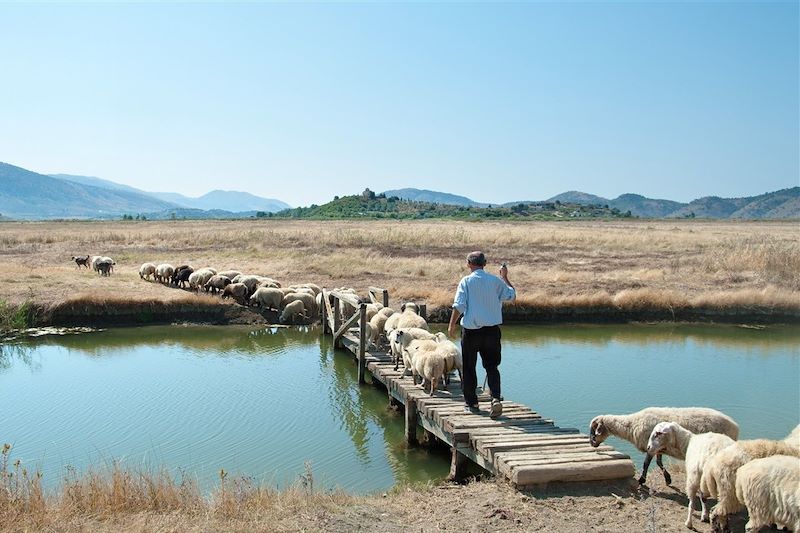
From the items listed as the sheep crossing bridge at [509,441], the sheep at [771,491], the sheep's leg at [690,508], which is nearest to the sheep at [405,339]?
the sheep crossing bridge at [509,441]

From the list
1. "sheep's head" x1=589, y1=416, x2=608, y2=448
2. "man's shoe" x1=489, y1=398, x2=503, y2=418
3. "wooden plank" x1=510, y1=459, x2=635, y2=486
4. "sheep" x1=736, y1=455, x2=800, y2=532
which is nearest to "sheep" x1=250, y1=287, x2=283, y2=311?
"man's shoe" x1=489, y1=398, x2=503, y2=418

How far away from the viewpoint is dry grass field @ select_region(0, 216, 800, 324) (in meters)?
22.7

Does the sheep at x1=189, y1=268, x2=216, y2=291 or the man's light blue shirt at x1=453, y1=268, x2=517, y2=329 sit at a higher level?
the man's light blue shirt at x1=453, y1=268, x2=517, y2=329

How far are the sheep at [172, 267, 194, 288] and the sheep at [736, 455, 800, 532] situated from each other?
23016 millimetres

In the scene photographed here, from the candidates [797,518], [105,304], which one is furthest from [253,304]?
[797,518]

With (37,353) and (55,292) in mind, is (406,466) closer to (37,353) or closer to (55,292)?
(37,353)

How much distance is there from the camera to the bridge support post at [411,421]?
35.7ft

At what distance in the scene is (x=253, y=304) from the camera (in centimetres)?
2297

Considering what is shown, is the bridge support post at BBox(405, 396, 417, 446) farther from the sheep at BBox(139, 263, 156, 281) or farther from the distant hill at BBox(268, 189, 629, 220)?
the distant hill at BBox(268, 189, 629, 220)

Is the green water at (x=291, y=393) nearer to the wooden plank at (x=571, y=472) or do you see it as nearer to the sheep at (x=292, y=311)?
the sheep at (x=292, y=311)

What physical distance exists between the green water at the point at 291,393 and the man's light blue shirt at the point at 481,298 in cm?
283

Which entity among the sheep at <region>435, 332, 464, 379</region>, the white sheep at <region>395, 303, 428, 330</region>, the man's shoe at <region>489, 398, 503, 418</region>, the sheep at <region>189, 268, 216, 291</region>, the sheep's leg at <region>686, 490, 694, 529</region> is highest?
the sheep at <region>189, 268, 216, 291</region>

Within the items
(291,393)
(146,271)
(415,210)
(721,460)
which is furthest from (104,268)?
(415,210)

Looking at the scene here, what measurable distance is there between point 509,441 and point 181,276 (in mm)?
20227
